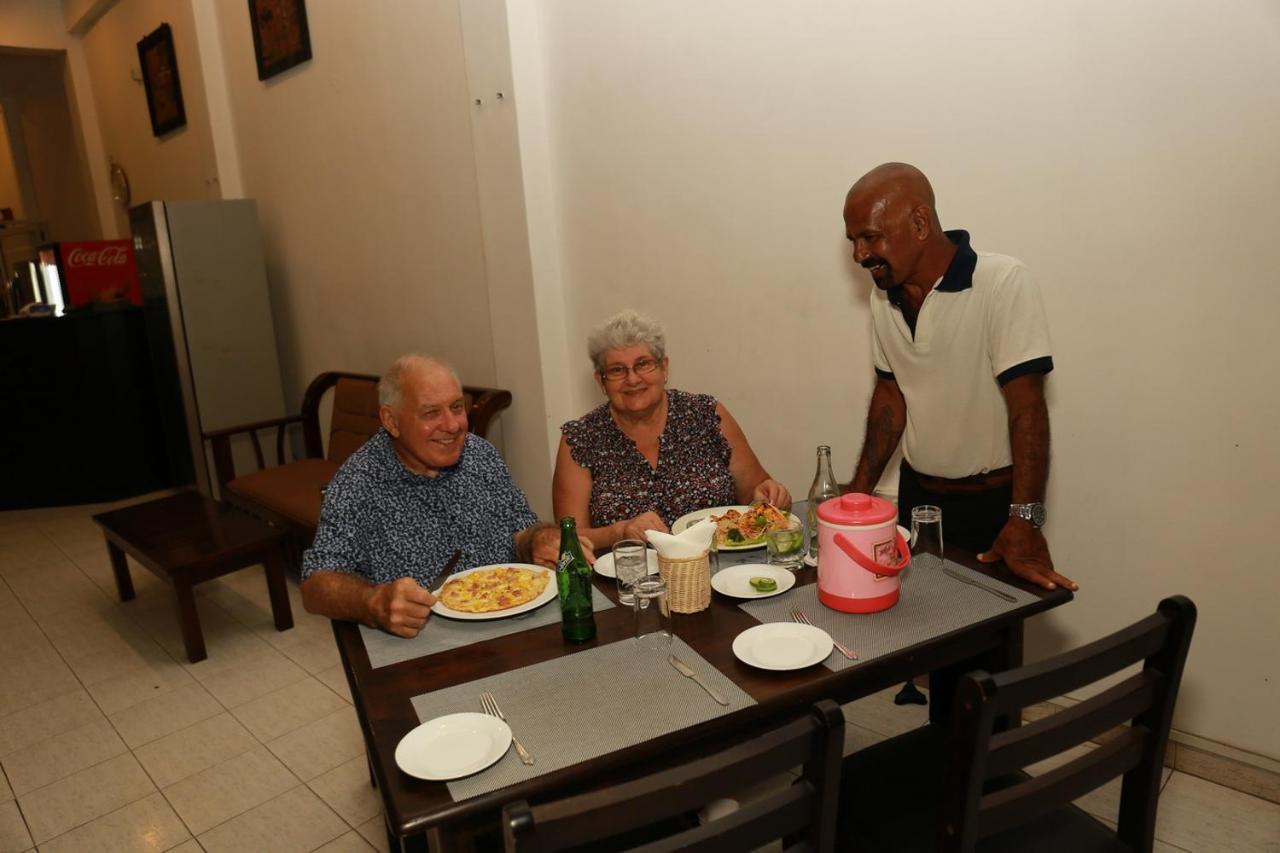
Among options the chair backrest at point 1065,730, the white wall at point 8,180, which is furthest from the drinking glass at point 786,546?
the white wall at point 8,180

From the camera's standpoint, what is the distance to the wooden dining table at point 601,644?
1.16 metres

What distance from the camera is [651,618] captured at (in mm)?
1562

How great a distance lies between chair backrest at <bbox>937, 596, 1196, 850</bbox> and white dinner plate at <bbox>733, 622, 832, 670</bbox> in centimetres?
28

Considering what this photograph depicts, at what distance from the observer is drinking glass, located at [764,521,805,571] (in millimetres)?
1805

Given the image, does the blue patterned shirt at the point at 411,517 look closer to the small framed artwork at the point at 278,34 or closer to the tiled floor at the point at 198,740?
the tiled floor at the point at 198,740

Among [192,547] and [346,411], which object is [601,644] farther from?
[346,411]

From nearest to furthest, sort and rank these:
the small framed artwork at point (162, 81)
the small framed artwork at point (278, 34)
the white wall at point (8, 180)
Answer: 1. the small framed artwork at point (278, 34)
2. the small framed artwork at point (162, 81)
3. the white wall at point (8, 180)

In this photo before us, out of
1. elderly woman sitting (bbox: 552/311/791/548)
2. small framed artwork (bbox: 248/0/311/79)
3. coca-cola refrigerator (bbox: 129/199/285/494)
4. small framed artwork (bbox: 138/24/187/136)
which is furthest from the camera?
small framed artwork (bbox: 138/24/187/136)

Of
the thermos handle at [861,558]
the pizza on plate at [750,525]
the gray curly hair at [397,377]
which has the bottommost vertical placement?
the pizza on plate at [750,525]

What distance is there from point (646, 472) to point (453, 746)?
3.71 feet

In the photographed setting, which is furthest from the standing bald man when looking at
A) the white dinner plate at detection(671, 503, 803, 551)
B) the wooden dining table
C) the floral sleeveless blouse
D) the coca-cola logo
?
the coca-cola logo

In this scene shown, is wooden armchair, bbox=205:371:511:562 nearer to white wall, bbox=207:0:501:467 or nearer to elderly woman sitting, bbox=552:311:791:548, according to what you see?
white wall, bbox=207:0:501:467

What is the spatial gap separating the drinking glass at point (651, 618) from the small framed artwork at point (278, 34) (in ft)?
13.7

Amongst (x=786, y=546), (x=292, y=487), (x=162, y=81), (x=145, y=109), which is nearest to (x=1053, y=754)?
(x=786, y=546)
